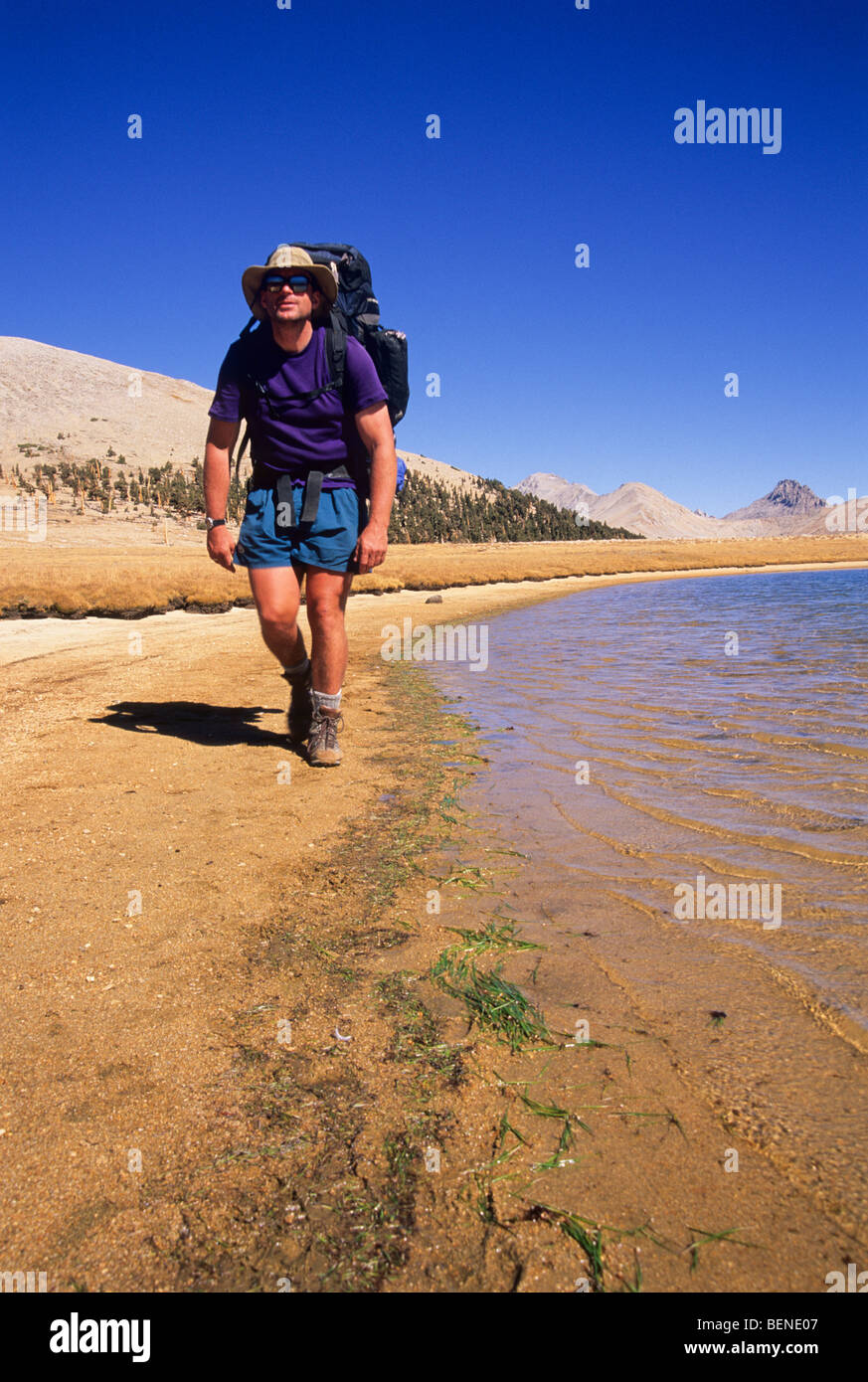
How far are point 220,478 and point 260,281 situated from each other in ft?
3.55

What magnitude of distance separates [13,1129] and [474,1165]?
913 mm

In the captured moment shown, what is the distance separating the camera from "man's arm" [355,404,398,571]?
13.8 ft

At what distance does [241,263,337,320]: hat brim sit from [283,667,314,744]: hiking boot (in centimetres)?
209

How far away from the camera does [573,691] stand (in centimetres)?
695

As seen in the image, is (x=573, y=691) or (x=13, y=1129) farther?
(x=573, y=691)

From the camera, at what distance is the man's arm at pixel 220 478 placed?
436 cm

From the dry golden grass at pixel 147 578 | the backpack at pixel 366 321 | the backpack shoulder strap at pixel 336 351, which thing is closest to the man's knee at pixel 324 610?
the backpack at pixel 366 321

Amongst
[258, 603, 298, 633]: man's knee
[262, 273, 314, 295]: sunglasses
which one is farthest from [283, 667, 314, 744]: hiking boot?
[262, 273, 314, 295]: sunglasses

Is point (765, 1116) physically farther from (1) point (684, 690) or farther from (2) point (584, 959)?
(1) point (684, 690)

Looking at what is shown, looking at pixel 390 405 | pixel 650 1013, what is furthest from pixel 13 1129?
pixel 390 405

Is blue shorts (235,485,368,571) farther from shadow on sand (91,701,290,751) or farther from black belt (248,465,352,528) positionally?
shadow on sand (91,701,290,751)

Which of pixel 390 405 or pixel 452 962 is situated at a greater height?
pixel 390 405

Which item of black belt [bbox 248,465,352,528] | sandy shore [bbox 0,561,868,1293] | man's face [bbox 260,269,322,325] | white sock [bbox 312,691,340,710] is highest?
man's face [bbox 260,269,322,325]
